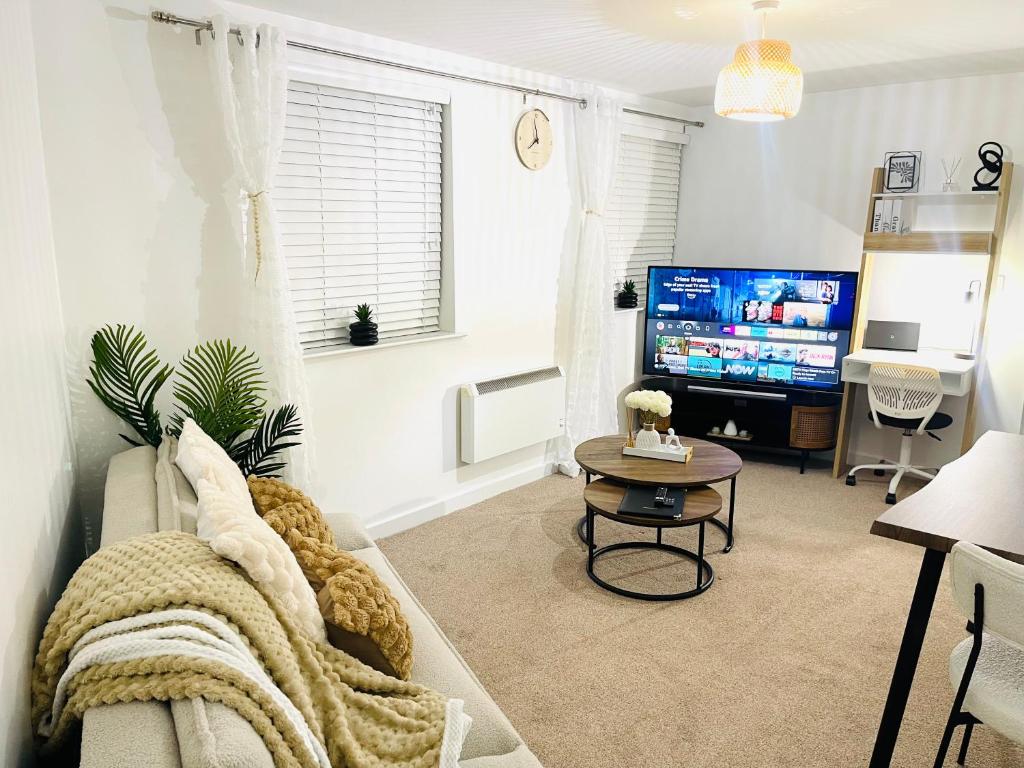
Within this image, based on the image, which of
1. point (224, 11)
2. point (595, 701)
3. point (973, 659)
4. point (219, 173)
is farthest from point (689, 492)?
point (224, 11)

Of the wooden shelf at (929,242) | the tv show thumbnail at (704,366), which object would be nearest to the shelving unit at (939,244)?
the wooden shelf at (929,242)

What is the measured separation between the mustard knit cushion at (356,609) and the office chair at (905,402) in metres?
3.39

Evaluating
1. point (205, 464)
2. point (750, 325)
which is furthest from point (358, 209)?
point (750, 325)

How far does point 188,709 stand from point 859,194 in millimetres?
4767

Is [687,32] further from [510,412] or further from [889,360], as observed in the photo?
[889,360]

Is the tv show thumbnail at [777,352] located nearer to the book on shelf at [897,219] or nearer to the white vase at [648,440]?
the book on shelf at [897,219]

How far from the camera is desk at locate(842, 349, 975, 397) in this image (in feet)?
13.2

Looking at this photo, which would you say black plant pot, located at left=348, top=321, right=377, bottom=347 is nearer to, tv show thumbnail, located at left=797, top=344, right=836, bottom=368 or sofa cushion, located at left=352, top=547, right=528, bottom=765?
sofa cushion, located at left=352, top=547, right=528, bottom=765

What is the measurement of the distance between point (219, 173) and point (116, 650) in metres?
2.18

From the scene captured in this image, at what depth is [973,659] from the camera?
66.2 inches

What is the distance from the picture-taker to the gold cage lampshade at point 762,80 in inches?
102

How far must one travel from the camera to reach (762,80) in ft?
8.54

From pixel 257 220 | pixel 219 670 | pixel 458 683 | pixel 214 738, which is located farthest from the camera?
pixel 257 220

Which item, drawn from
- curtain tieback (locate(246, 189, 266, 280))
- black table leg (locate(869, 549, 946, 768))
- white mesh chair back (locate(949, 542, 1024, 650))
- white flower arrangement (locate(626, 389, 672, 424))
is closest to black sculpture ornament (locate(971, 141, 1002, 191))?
white flower arrangement (locate(626, 389, 672, 424))
